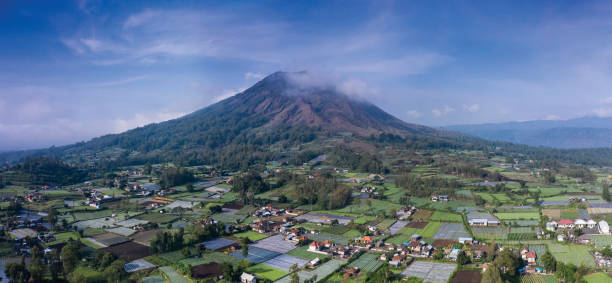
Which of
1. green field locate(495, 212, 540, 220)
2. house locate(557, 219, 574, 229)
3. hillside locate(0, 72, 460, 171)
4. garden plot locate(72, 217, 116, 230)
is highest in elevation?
hillside locate(0, 72, 460, 171)

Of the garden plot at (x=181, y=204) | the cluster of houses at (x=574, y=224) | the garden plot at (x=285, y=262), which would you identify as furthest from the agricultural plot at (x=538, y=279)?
the garden plot at (x=181, y=204)

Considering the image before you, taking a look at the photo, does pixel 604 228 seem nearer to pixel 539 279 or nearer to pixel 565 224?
pixel 565 224

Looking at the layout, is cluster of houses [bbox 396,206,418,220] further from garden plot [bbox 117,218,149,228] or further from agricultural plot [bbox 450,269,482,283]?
garden plot [bbox 117,218,149,228]

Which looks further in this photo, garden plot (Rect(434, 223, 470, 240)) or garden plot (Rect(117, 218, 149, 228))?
garden plot (Rect(117, 218, 149, 228))

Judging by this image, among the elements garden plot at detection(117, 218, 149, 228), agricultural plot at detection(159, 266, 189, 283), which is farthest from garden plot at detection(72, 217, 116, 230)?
agricultural plot at detection(159, 266, 189, 283)

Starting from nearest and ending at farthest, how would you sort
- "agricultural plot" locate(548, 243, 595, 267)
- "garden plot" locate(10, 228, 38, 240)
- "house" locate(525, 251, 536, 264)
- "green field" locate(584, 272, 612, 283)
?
"green field" locate(584, 272, 612, 283)
"agricultural plot" locate(548, 243, 595, 267)
"house" locate(525, 251, 536, 264)
"garden plot" locate(10, 228, 38, 240)

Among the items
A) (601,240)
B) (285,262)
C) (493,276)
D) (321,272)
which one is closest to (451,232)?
(601,240)
